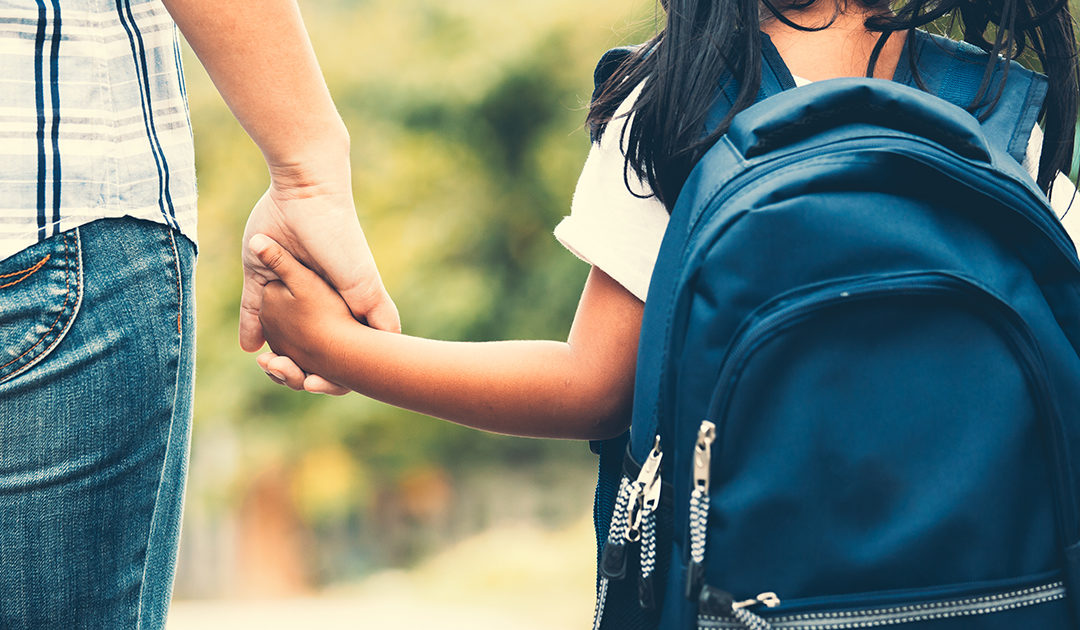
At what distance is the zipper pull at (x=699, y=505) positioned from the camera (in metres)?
0.79

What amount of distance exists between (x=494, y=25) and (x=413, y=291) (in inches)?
72.4

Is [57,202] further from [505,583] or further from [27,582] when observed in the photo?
[505,583]

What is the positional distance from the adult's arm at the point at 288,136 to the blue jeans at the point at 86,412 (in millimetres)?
155

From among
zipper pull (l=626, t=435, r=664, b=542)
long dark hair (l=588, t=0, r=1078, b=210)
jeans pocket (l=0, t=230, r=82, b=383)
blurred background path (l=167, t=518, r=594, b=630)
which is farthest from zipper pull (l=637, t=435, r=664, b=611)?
blurred background path (l=167, t=518, r=594, b=630)

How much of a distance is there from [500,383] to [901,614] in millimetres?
437

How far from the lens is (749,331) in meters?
0.78

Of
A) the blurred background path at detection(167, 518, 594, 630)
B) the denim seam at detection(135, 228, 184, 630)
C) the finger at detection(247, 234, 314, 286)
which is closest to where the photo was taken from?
the denim seam at detection(135, 228, 184, 630)

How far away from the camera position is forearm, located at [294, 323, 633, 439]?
0.98m

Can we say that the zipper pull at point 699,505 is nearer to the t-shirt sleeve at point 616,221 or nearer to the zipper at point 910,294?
the zipper at point 910,294

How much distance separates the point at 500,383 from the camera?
1005 millimetres

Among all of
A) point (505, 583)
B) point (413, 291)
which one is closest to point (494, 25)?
point (413, 291)

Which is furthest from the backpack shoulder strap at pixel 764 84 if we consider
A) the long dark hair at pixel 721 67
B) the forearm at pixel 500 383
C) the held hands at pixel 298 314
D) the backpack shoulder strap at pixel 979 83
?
the held hands at pixel 298 314

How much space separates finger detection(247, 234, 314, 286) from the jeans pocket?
1.12 feet

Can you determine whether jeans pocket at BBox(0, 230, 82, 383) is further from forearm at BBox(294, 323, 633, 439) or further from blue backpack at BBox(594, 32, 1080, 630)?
blue backpack at BBox(594, 32, 1080, 630)
